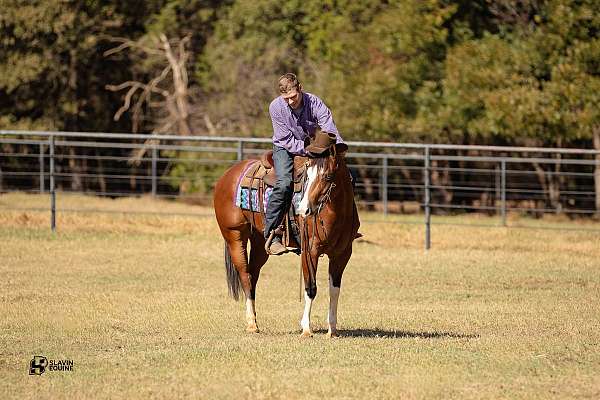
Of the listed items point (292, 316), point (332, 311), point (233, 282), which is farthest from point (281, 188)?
point (292, 316)

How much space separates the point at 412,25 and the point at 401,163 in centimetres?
345

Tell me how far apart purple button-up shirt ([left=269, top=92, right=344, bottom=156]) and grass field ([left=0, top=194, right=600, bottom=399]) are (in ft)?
5.64

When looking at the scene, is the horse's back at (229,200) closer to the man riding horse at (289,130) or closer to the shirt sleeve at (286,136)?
the man riding horse at (289,130)

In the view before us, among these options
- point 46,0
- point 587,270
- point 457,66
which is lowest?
point 587,270

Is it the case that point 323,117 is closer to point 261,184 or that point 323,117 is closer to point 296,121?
point 296,121

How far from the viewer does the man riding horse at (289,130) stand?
10.4 meters

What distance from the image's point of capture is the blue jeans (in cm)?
1056

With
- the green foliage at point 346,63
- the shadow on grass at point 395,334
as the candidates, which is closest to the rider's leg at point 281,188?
the shadow on grass at point 395,334

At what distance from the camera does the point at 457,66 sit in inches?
1107

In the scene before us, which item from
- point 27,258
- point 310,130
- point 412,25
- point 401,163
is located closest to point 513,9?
point 412,25

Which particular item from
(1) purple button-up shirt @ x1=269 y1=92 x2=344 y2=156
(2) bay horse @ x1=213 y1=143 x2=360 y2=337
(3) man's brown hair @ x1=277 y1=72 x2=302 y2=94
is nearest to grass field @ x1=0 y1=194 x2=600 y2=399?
(2) bay horse @ x1=213 y1=143 x2=360 y2=337

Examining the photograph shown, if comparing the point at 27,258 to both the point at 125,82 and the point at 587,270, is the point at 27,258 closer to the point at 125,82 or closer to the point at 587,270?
the point at 587,270

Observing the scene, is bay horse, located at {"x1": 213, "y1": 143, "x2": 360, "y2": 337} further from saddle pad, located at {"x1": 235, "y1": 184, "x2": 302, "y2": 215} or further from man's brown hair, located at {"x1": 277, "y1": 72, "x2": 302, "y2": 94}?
man's brown hair, located at {"x1": 277, "y1": 72, "x2": 302, "y2": 94}

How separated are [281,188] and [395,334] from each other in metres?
1.77
